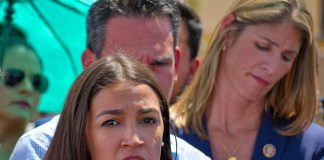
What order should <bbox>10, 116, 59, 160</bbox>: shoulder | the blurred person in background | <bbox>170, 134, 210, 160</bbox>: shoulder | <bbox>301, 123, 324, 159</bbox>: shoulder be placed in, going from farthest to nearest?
the blurred person in background, <bbox>301, 123, 324, 159</bbox>: shoulder, <bbox>170, 134, 210, 160</bbox>: shoulder, <bbox>10, 116, 59, 160</bbox>: shoulder

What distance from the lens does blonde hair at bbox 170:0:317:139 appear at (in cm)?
405

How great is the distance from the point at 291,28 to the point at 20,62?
1318 millimetres

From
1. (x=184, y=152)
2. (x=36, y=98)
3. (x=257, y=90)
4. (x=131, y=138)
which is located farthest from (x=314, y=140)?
(x=131, y=138)

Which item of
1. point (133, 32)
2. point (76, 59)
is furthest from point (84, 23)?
point (133, 32)

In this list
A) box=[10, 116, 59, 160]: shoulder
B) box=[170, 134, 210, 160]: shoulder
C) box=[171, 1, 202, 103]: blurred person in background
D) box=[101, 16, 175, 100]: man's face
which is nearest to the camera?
box=[10, 116, 59, 160]: shoulder

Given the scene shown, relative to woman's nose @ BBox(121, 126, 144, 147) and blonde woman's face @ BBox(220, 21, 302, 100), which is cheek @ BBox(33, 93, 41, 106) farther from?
woman's nose @ BBox(121, 126, 144, 147)

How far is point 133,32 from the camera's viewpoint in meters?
3.62

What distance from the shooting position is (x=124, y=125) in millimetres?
2729

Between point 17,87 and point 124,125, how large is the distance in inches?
58.8

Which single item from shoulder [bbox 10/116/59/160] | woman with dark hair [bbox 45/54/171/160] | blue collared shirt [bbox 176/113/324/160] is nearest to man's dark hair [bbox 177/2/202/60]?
blue collared shirt [bbox 176/113/324/160]

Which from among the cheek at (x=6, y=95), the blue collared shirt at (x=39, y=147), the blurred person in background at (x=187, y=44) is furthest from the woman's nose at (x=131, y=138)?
the blurred person in background at (x=187, y=44)

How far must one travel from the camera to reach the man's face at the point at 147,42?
11.7ft

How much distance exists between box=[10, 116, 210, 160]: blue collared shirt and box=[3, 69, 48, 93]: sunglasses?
833 millimetres

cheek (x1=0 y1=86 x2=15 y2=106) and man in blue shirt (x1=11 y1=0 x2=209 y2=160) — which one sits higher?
man in blue shirt (x1=11 y1=0 x2=209 y2=160)
